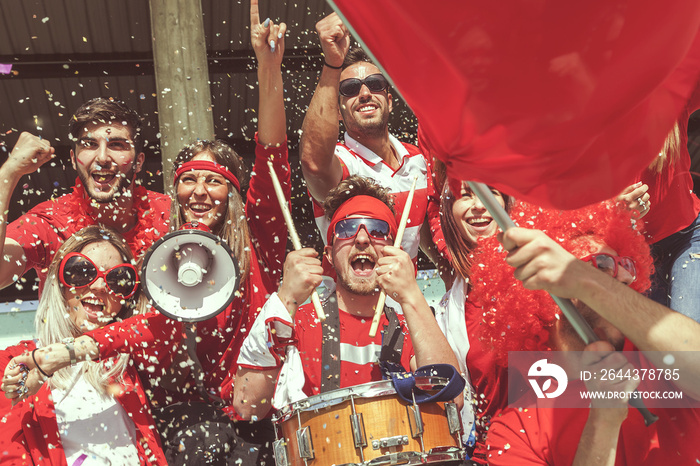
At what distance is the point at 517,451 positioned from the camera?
8.00 ft

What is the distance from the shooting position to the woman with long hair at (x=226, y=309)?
122 inches

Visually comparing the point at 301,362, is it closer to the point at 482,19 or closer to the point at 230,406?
the point at 230,406

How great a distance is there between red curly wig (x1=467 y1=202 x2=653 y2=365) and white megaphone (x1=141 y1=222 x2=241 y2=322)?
3.51 ft

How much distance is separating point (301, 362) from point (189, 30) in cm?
302

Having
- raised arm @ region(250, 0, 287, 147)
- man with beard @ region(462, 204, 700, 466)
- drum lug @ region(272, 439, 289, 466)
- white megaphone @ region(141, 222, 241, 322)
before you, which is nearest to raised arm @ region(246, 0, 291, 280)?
raised arm @ region(250, 0, 287, 147)

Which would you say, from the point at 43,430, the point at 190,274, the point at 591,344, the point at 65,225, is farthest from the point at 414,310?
the point at 65,225

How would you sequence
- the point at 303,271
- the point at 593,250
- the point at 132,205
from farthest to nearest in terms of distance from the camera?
the point at 132,205 → the point at 303,271 → the point at 593,250

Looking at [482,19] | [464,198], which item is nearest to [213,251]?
[464,198]

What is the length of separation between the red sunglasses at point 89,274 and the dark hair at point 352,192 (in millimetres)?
980

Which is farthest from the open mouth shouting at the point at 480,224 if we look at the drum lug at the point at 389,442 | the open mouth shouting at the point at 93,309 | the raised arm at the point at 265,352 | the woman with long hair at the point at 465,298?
the open mouth shouting at the point at 93,309

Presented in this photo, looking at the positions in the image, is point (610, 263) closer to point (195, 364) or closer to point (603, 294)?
point (603, 294)

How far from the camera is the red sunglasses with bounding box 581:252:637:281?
2.35 m

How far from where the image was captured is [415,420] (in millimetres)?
2639

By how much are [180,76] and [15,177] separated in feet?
Result: 6.20
